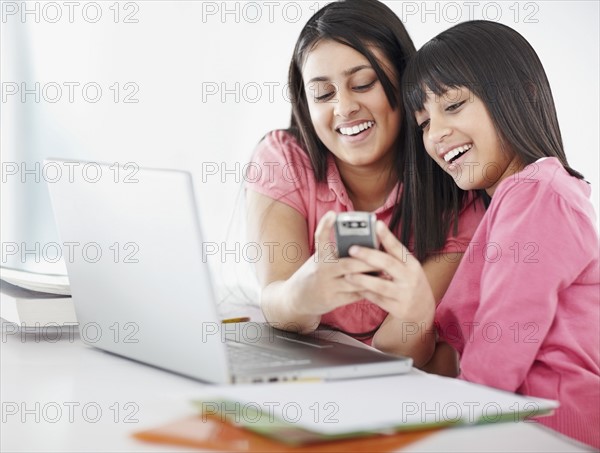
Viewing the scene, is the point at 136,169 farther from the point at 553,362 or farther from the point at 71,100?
the point at 71,100

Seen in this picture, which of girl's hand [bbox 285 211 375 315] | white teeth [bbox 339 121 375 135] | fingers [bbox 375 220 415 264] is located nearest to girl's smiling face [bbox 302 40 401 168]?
white teeth [bbox 339 121 375 135]

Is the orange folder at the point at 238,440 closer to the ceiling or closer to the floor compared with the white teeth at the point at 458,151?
closer to the floor

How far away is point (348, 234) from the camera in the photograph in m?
0.91

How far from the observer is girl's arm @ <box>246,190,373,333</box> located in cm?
99

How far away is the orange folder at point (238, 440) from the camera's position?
0.70 meters

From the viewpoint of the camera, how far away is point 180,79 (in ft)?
9.24

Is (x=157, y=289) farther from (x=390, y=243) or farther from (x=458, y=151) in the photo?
(x=458, y=151)

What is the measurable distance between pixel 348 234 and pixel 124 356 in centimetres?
38

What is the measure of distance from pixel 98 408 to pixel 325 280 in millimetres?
311

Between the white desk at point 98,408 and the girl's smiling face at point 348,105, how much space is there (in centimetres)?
60

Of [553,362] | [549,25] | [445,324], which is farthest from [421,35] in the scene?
[553,362]

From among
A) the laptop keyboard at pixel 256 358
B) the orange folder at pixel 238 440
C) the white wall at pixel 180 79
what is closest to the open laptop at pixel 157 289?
the laptop keyboard at pixel 256 358

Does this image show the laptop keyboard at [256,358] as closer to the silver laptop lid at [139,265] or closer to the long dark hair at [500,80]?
the silver laptop lid at [139,265]

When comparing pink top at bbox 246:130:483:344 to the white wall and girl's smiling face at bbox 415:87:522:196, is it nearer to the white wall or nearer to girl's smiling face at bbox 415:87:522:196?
girl's smiling face at bbox 415:87:522:196
